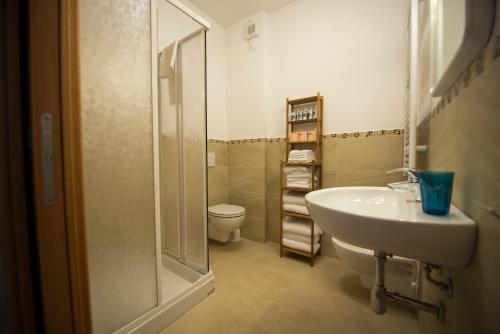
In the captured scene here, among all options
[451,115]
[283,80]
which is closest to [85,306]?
[451,115]

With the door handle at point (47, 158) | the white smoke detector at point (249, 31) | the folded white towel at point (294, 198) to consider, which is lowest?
the folded white towel at point (294, 198)

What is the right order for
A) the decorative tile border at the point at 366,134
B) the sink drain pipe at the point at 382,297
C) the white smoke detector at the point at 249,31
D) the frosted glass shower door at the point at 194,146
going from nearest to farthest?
the sink drain pipe at the point at 382,297 → the frosted glass shower door at the point at 194,146 → the decorative tile border at the point at 366,134 → the white smoke detector at the point at 249,31

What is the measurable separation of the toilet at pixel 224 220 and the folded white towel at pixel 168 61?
1263 mm

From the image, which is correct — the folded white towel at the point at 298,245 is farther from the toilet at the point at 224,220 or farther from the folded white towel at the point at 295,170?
the folded white towel at the point at 295,170

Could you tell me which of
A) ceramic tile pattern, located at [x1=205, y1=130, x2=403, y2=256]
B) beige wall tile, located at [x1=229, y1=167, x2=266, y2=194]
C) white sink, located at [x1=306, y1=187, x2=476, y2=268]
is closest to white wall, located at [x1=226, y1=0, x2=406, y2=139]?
ceramic tile pattern, located at [x1=205, y1=130, x2=403, y2=256]

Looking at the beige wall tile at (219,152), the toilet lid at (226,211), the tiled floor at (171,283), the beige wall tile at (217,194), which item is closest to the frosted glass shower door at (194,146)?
the tiled floor at (171,283)

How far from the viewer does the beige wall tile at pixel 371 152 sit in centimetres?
156

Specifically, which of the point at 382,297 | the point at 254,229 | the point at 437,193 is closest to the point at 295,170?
the point at 254,229

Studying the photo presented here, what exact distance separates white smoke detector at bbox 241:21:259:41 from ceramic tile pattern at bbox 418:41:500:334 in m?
2.04

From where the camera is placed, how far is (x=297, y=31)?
6.50ft

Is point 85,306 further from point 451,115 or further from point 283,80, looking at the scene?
point 283,80

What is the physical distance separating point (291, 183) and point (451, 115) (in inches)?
49.5

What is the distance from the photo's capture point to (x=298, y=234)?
177 centimetres

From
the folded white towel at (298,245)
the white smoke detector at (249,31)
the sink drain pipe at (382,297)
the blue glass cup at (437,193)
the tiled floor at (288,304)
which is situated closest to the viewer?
the blue glass cup at (437,193)
